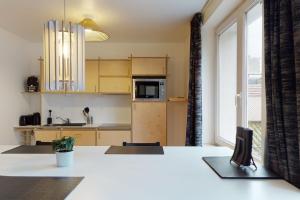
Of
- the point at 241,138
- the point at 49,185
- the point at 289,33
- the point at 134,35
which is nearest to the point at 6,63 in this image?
the point at 134,35

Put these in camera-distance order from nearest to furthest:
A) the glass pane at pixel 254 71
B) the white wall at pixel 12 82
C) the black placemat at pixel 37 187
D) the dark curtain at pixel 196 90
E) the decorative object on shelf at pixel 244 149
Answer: the black placemat at pixel 37 187, the decorative object on shelf at pixel 244 149, the glass pane at pixel 254 71, the dark curtain at pixel 196 90, the white wall at pixel 12 82

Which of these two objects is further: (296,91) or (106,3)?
(106,3)

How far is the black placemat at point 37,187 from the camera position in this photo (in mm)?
1106

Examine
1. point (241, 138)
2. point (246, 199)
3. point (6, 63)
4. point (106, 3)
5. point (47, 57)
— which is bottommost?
point (246, 199)

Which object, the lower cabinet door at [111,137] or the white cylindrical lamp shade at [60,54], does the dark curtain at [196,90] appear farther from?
the white cylindrical lamp shade at [60,54]

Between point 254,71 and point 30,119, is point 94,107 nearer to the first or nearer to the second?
point 30,119

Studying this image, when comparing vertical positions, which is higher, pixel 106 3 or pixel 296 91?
pixel 106 3

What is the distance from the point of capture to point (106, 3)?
2779 millimetres

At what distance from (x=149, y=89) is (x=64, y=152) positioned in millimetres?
2798

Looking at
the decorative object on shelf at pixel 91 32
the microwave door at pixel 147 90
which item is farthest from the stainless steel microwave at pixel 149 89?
the decorative object on shelf at pixel 91 32

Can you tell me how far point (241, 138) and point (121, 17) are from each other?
227cm

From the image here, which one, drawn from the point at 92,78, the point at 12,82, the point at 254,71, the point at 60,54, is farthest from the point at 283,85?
the point at 12,82

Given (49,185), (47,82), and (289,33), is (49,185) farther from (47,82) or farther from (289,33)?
(289,33)

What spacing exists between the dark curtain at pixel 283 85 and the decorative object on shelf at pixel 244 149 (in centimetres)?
10
